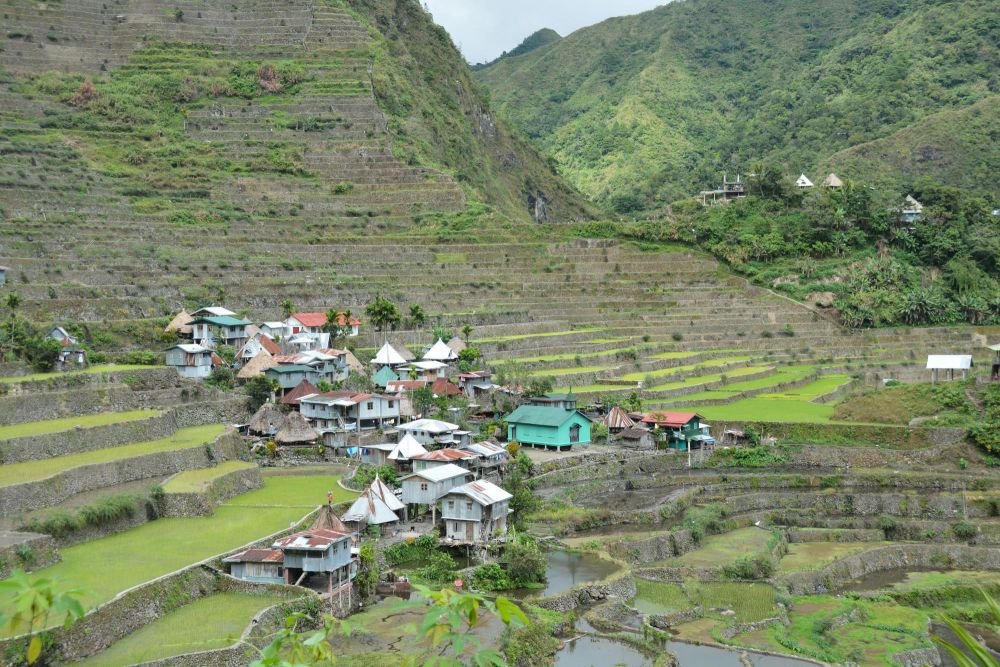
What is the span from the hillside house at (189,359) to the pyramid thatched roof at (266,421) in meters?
3.06

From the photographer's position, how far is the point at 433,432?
32125 mm

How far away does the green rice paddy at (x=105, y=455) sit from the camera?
74.1ft

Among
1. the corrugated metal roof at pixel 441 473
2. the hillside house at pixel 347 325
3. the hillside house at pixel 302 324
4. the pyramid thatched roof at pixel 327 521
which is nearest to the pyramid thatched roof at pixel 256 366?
the hillside house at pixel 302 324

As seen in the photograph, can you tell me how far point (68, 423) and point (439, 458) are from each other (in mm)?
9820

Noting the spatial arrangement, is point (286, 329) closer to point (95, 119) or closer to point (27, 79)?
point (95, 119)

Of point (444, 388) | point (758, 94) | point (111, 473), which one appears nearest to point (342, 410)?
point (444, 388)

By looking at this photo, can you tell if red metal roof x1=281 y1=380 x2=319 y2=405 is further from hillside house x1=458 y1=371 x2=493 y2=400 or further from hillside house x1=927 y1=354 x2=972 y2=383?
hillside house x1=927 y1=354 x2=972 y2=383

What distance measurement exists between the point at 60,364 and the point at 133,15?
1882 inches

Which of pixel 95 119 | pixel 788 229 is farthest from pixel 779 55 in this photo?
pixel 95 119

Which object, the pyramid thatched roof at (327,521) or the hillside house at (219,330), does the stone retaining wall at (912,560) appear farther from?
the hillside house at (219,330)

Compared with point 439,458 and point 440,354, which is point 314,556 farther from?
point 440,354

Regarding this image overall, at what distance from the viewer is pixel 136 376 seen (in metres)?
31.0

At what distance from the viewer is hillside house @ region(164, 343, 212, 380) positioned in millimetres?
34219

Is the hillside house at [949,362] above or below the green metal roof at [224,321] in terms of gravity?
below
